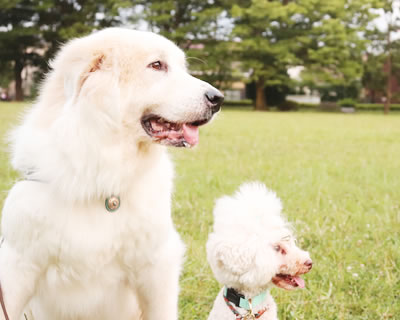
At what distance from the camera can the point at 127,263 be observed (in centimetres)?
212

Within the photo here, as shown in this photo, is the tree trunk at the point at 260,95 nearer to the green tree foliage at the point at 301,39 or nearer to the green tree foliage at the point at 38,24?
the green tree foliage at the point at 301,39

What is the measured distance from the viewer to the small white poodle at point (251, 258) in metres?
2.31

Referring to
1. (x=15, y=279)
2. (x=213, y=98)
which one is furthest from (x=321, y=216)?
(x=15, y=279)

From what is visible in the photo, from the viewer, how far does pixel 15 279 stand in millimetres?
2037

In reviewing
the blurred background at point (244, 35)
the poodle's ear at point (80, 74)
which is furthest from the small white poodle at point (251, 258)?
the blurred background at point (244, 35)

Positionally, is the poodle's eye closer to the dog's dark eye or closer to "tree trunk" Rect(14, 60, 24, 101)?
the dog's dark eye

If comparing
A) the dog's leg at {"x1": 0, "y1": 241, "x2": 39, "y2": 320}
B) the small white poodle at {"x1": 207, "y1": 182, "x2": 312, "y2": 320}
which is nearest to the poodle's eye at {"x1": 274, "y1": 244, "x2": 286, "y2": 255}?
the small white poodle at {"x1": 207, "y1": 182, "x2": 312, "y2": 320}

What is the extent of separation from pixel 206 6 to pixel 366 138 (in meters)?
24.8

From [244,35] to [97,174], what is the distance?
108 feet

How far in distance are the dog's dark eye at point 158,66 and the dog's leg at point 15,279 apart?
1030mm

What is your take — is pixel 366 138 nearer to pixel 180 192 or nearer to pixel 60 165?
pixel 180 192

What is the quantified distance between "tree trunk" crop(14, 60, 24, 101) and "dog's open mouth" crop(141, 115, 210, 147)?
3186 cm

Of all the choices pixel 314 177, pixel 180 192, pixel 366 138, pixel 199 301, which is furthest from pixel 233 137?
pixel 199 301

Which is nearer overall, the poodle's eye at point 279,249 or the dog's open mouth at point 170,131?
the dog's open mouth at point 170,131
